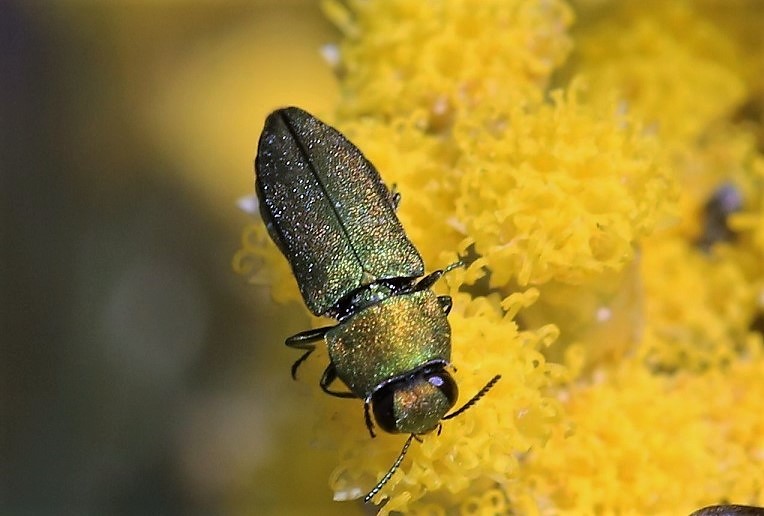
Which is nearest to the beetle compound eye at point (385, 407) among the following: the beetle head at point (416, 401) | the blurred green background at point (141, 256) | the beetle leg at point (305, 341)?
the beetle head at point (416, 401)

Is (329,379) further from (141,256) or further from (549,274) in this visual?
(141,256)

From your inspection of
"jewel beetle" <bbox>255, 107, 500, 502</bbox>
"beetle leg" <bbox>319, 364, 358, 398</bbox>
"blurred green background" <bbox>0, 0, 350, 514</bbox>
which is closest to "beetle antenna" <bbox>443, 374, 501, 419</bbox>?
"jewel beetle" <bbox>255, 107, 500, 502</bbox>

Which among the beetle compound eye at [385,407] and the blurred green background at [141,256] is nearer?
the beetle compound eye at [385,407]

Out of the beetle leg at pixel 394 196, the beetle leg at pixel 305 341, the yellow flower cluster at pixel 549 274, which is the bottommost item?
the yellow flower cluster at pixel 549 274

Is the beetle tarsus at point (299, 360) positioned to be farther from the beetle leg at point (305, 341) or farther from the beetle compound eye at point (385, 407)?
the beetle compound eye at point (385, 407)

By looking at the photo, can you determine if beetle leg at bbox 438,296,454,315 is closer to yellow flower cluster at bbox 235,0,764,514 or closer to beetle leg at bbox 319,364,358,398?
yellow flower cluster at bbox 235,0,764,514

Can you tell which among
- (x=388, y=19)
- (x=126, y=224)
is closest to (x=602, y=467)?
(x=388, y=19)
